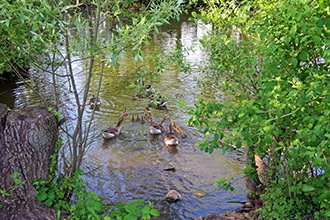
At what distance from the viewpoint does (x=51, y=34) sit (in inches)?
133

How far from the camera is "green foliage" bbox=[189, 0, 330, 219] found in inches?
110

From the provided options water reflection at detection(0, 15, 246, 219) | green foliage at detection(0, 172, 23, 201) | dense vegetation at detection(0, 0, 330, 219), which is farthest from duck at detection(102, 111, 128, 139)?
green foliage at detection(0, 172, 23, 201)

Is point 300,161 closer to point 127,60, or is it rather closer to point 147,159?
point 147,159

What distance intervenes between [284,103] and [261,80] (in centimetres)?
62

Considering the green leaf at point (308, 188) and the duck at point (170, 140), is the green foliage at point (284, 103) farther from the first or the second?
the duck at point (170, 140)

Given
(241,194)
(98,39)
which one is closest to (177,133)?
(241,194)

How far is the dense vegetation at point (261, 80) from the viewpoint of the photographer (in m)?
2.83

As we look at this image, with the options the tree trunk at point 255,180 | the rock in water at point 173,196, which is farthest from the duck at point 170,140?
the tree trunk at point 255,180

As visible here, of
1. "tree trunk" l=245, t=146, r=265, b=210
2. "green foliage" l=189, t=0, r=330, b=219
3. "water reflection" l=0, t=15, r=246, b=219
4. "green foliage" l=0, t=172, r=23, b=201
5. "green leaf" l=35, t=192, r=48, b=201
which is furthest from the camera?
"water reflection" l=0, t=15, r=246, b=219

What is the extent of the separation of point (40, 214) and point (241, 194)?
3.29 m

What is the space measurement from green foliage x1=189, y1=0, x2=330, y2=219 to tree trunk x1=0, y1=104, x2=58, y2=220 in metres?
1.44

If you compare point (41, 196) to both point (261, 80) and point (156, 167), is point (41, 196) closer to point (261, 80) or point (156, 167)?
point (261, 80)

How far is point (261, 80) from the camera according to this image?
3381mm

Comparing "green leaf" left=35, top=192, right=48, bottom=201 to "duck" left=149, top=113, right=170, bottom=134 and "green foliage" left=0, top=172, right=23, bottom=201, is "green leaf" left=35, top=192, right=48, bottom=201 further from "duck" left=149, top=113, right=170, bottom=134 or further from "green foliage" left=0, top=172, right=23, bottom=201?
"duck" left=149, top=113, right=170, bottom=134
